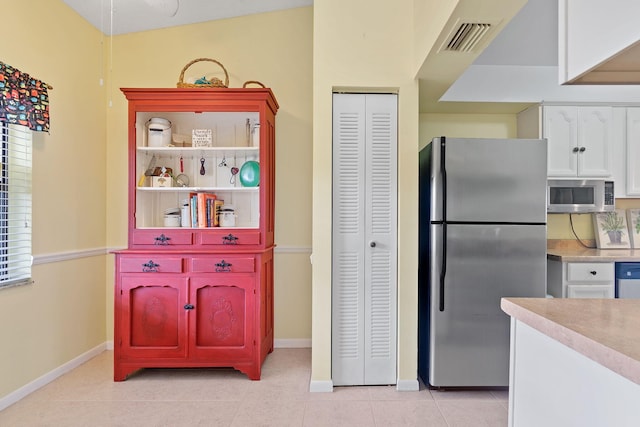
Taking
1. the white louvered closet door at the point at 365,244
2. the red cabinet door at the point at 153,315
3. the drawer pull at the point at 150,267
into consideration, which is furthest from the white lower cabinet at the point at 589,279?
the drawer pull at the point at 150,267

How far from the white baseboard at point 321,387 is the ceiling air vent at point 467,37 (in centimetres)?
225

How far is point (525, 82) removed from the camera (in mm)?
3051

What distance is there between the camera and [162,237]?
110 inches

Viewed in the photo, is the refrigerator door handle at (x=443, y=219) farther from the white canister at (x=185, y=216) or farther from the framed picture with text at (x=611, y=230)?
the white canister at (x=185, y=216)

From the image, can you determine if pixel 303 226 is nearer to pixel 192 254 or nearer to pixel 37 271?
pixel 192 254

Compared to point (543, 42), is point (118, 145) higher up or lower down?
lower down

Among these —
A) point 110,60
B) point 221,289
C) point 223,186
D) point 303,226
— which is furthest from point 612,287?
point 110,60

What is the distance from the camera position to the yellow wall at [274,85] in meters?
3.29

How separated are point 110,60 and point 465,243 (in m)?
3.35

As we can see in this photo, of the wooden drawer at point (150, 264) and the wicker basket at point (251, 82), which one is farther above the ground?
the wicker basket at point (251, 82)

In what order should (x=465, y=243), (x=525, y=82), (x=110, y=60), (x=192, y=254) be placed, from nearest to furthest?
(x=465, y=243) < (x=192, y=254) < (x=525, y=82) < (x=110, y=60)

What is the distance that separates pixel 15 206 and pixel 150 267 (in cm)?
91

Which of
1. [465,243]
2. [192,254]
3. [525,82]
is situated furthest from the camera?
[525,82]

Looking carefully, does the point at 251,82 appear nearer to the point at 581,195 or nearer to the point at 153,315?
the point at 153,315
